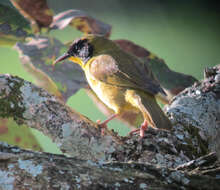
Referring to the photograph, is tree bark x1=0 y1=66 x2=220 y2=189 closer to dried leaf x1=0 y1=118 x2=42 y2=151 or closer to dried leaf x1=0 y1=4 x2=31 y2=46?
dried leaf x1=0 y1=4 x2=31 y2=46

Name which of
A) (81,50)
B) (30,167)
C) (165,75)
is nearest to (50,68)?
(81,50)

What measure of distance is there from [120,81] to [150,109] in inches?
6.6

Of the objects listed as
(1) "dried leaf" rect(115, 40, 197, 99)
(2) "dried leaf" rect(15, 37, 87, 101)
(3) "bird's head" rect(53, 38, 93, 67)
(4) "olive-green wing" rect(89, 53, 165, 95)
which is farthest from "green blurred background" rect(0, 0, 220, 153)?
(4) "olive-green wing" rect(89, 53, 165, 95)

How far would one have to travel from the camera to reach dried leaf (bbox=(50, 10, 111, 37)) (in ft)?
4.70

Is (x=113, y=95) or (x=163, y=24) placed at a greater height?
(x=163, y=24)

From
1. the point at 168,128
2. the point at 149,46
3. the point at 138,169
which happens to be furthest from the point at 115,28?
the point at 138,169

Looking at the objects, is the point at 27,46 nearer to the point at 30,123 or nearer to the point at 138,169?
the point at 30,123

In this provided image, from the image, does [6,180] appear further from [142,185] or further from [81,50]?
[81,50]

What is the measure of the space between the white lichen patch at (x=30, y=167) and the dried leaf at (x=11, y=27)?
89 cm

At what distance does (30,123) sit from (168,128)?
1.23 feet

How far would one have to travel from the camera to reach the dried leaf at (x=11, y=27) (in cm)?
124

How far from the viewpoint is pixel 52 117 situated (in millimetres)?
752

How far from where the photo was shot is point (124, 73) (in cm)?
98

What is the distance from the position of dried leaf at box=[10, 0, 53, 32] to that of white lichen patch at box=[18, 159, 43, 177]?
3.28ft
